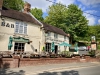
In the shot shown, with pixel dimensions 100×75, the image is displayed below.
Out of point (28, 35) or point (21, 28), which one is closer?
point (21, 28)

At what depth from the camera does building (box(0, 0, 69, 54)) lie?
63.1 feet

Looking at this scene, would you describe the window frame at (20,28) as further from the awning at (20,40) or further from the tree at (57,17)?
the tree at (57,17)

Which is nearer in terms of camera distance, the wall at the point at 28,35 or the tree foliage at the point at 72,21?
the wall at the point at 28,35

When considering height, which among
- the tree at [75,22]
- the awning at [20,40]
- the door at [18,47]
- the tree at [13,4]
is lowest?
the door at [18,47]

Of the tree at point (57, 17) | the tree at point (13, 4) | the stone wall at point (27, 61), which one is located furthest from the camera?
the tree at point (57, 17)

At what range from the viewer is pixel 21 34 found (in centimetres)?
2158

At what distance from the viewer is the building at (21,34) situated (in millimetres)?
19234

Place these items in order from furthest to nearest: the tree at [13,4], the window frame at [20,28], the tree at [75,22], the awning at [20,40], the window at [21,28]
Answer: the tree at [75,22], the tree at [13,4], the window at [21,28], the window frame at [20,28], the awning at [20,40]

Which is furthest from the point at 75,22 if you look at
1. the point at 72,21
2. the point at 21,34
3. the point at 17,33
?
the point at 17,33

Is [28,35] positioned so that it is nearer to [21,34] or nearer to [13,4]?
[21,34]

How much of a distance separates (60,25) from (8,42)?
2664 centimetres

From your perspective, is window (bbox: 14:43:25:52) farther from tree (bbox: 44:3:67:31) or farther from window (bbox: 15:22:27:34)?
tree (bbox: 44:3:67:31)

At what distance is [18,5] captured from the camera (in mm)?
42594

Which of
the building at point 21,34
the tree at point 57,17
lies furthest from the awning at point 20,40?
the tree at point 57,17
